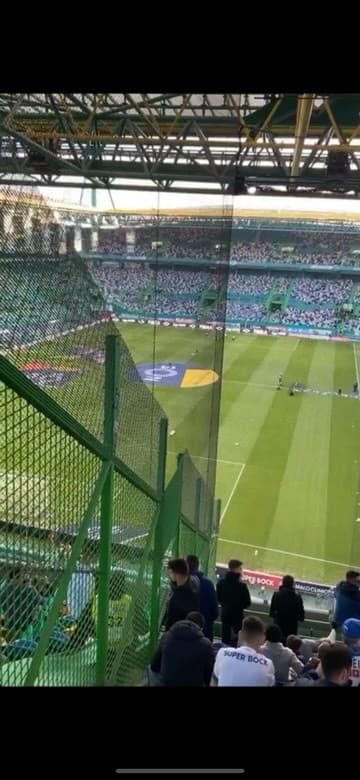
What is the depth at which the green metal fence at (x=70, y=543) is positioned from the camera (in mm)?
939

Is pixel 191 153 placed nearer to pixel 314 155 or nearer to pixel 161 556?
pixel 314 155

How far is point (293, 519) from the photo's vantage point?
7.98m

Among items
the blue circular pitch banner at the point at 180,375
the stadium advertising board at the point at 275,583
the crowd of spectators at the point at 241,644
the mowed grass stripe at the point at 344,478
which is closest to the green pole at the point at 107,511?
the crowd of spectators at the point at 241,644

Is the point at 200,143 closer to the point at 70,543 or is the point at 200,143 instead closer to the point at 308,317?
the point at 70,543

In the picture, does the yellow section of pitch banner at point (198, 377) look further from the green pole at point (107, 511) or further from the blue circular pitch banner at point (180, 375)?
the green pole at point (107, 511)

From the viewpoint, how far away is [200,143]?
14.7 feet

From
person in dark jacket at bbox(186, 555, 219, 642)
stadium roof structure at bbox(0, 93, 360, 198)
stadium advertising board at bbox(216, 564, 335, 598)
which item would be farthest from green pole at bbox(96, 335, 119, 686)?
stadium advertising board at bbox(216, 564, 335, 598)

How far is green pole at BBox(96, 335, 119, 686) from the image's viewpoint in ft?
4.54

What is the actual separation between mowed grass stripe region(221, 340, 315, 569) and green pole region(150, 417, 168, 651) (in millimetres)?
4935

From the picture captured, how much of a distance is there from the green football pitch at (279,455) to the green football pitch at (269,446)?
0.05 ft

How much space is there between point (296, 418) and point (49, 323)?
1112 cm

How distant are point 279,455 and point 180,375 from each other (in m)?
5.96

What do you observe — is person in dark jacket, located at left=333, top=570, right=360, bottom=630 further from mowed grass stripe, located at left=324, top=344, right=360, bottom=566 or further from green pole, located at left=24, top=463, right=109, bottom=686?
mowed grass stripe, located at left=324, top=344, right=360, bottom=566
